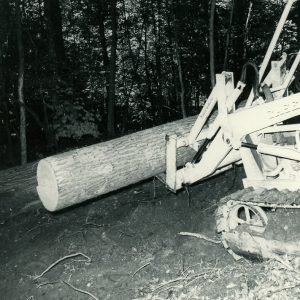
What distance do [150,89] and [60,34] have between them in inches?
165

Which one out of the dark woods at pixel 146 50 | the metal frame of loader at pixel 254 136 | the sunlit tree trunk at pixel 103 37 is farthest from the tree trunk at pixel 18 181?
the sunlit tree trunk at pixel 103 37

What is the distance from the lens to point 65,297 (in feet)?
14.7

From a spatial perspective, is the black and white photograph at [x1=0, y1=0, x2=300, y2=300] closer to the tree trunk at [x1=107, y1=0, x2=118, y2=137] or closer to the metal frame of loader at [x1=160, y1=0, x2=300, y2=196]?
the metal frame of loader at [x1=160, y1=0, x2=300, y2=196]

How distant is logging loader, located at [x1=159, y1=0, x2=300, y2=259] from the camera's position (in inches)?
152

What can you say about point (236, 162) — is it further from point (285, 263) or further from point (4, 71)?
point (4, 71)

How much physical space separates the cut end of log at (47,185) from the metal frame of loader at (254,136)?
4.29 ft

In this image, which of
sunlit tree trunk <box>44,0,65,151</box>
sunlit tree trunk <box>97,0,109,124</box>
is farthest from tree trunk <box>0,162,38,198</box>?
sunlit tree trunk <box>97,0,109,124</box>

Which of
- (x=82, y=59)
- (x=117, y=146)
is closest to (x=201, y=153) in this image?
(x=117, y=146)

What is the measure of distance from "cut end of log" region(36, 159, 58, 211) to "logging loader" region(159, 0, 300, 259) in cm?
132

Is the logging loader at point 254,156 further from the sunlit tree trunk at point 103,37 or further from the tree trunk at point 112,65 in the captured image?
the sunlit tree trunk at point 103,37

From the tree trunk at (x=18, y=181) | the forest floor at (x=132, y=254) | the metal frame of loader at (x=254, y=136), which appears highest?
the metal frame of loader at (x=254, y=136)

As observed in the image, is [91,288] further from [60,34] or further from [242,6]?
[242,6]

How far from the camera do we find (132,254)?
16.8 feet

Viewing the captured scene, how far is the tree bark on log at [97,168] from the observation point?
15.1 feet
